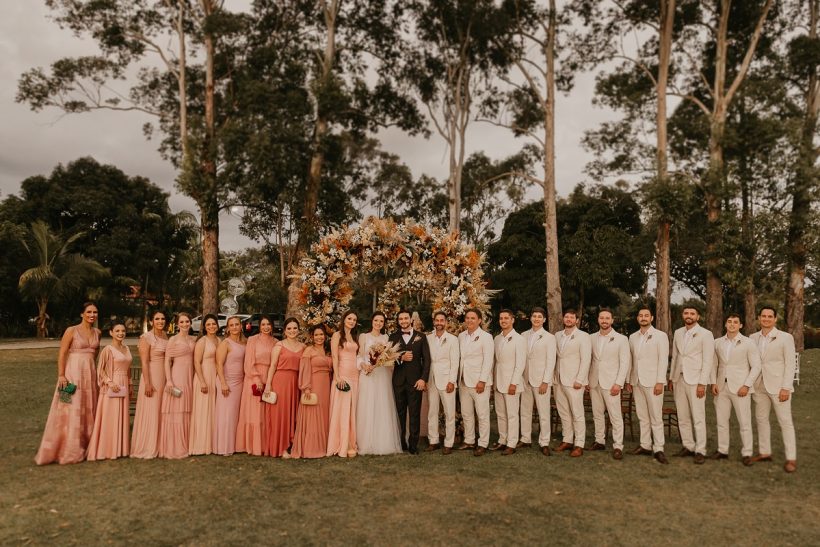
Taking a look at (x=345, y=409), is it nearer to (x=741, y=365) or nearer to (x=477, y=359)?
(x=477, y=359)

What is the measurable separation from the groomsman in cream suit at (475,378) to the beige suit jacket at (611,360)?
4.35 feet

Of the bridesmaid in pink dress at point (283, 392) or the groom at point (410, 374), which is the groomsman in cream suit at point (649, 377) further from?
the bridesmaid in pink dress at point (283, 392)

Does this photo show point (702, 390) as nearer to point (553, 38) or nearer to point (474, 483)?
point (474, 483)

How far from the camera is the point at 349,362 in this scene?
282 inches

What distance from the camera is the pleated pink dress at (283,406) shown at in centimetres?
692

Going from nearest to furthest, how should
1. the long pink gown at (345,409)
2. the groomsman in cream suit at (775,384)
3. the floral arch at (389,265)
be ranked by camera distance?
the groomsman in cream suit at (775,384) → the long pink gown at (345,409) → the floral arch at (389,265)

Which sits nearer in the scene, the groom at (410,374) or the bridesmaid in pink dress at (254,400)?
the bridesmaid in pink dress at (254,400)

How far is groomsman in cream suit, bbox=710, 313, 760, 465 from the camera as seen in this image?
6.64 metres

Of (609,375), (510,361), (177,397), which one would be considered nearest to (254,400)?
(177,397)

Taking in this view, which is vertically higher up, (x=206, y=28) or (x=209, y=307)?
(x=206, y=28)

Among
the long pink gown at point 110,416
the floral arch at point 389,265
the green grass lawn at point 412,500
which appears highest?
the floral arch at point 389,265

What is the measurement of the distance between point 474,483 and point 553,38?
57.5 feet

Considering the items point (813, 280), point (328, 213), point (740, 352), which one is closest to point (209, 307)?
point (328, 213)

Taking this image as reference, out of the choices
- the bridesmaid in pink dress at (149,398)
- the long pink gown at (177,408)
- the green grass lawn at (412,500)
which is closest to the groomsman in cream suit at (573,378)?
the green grass lawn at (412,500)
